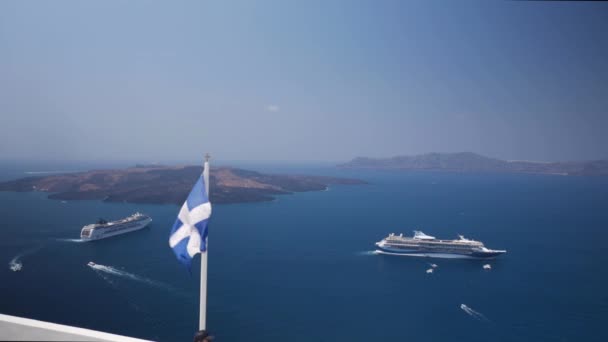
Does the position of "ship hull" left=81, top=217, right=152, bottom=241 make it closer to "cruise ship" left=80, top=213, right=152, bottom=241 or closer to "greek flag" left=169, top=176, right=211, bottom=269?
"cruise ship" left=80, top=213, right=152, bottom=241

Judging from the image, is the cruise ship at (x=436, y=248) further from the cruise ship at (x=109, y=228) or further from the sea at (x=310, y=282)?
the cruise ship at (x=109, y=228)

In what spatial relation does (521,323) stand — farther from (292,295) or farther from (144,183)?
(144,183)

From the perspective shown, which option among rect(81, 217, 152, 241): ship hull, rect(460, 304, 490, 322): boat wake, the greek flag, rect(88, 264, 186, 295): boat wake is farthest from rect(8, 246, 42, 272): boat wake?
rect(460, 304, 490, 322): boat wake

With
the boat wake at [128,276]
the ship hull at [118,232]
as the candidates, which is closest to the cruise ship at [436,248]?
the boat wake at [128,276]

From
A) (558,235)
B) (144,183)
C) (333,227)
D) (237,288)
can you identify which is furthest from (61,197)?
(558,235)

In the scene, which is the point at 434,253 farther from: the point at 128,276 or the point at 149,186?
the point at 149,186
